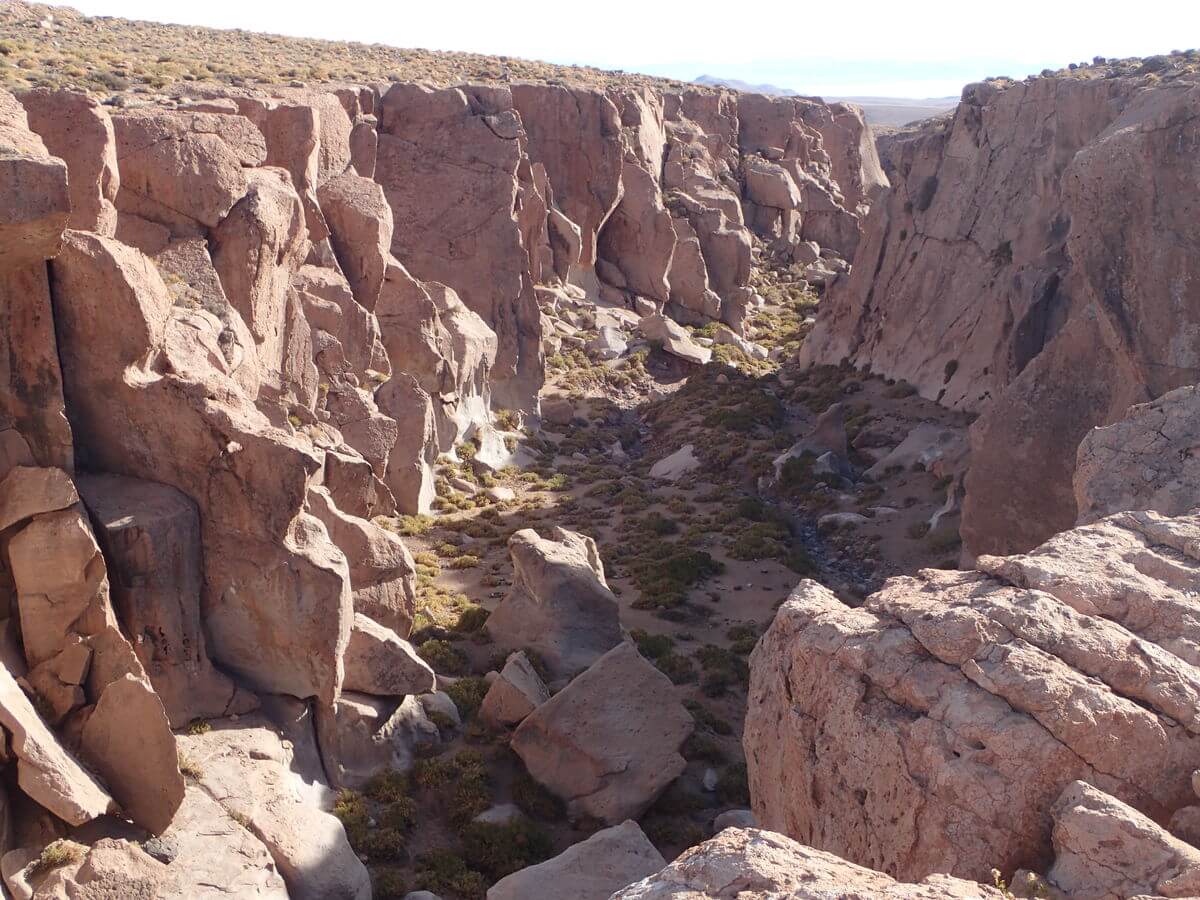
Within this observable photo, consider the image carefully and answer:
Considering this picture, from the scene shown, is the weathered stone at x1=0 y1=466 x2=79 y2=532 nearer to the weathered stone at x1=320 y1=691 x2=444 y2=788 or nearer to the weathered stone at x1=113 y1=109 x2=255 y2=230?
the weathered stone at x1=320 y1=691 x2=444 y2=788

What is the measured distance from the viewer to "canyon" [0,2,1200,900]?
29.1 feet

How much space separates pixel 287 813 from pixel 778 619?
8.23m

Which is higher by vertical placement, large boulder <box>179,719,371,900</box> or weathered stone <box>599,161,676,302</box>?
weathered stone <box>599,161,676,302</box>

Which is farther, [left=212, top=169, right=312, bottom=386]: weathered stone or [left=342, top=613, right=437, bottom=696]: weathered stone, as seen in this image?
[left=212, top=169, right=312, bottom=386]: weathered stone

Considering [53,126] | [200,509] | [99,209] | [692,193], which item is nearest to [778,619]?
[200,509]

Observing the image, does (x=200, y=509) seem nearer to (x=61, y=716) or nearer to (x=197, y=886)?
(x=61, y=716)

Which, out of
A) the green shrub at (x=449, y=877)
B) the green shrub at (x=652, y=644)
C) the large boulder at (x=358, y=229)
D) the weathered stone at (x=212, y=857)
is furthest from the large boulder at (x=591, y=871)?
the large boulder at (x=358, y=229)

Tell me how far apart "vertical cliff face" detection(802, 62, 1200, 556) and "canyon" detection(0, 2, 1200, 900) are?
0.39 ft

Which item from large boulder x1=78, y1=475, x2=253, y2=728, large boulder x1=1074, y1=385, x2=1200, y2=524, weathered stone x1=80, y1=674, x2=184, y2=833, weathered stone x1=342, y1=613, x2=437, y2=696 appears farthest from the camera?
weathered stone x1=342, y1=613, x2=437, y2=696

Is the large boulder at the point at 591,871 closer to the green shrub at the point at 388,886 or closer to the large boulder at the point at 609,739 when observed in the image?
the green shrub at the point at 388,886

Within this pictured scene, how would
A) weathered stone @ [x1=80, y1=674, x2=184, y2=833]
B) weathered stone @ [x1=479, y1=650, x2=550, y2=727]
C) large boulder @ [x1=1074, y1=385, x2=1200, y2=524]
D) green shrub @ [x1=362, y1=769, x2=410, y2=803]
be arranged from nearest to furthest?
large boulder @ [x1=1074, y1=385, x2=1200, y2=524]
weathered stone @ [x1=80, y1=674, x2=184, y2=833]
green shrub @ [x1=362, y1=769, x2=410, y2=803]
weathered stone @ [x1=479, y1=650, x2=550, y2=727]

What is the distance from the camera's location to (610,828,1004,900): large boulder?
5.82m

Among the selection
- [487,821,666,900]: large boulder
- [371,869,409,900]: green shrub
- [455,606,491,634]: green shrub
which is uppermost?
[487,821,666,900]: large boulder

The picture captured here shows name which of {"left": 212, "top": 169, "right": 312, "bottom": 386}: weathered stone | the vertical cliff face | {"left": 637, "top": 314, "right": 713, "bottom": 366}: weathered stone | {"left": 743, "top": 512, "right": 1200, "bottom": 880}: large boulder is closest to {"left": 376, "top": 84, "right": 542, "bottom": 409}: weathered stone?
{"left": 637, "top": 314, "right": 713, "bottom": 366}: weathered stone
